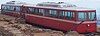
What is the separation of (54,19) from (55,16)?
296mm

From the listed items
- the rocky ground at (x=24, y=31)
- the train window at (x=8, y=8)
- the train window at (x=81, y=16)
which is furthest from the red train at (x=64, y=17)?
the train window at (x=8, y=8)

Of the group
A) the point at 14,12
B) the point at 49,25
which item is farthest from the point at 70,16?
the point at 14,12

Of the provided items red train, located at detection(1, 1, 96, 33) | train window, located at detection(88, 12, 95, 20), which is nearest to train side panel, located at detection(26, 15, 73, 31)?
red train, located at detection(1, 1, 96, 33)

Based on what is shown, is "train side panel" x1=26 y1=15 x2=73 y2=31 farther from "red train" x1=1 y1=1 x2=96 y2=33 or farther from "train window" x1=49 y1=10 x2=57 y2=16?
"train window" x1=49 y1=10 x2=57 y2=16

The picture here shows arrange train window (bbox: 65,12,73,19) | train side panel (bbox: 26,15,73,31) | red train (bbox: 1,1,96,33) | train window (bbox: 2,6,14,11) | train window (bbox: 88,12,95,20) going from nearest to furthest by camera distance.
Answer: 1. red train (bbox: 1,1,96,33)
2. train window (bbox: 65,12,73,19)
3. train window (bbox: 88,12,95,20)
4. train side panel (bbox: 26,15,73,31)
5. train window (bbox: 2,6,14,11)

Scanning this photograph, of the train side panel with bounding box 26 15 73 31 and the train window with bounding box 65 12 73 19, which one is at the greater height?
the train window with bounding box 65 12 73 19

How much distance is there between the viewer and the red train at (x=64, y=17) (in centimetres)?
2111

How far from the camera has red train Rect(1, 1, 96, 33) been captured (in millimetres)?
21109

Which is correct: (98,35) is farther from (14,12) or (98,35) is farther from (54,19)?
(14,12)

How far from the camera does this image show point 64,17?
22469 millimetres

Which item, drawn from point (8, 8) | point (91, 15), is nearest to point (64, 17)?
point (91, 15)

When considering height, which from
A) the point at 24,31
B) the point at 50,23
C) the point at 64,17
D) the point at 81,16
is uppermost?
the point at 81,16

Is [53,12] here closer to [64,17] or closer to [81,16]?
[64,17]

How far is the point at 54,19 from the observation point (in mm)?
23844
